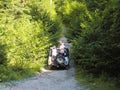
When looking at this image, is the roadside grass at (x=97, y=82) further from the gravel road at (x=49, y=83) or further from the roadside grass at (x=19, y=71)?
the roadside grass at (x=19, y=71)

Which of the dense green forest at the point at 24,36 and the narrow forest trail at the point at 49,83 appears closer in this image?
the narrow forest trail at the point at 49,83

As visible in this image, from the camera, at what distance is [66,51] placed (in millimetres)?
19562

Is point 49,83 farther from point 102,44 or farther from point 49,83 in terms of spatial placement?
point 102,44

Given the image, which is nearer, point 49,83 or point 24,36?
point 49,83

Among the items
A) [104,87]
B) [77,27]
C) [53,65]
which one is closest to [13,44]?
[53,65]

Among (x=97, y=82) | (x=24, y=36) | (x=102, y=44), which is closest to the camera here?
(x=102, y=44)

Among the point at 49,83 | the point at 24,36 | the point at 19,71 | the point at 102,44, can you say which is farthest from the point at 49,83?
the point at 24,36

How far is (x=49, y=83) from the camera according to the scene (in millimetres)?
14484

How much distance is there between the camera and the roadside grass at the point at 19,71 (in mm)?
15672

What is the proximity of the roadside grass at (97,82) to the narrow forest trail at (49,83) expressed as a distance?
1.22ft

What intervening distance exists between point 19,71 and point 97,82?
→ 16.8 ft

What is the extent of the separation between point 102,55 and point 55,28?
31.4 feet

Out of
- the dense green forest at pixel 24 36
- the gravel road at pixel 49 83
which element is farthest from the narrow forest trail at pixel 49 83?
the dense green forest at pixel 24 36

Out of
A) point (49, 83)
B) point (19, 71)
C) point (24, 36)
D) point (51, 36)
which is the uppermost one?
point (51, 36)
